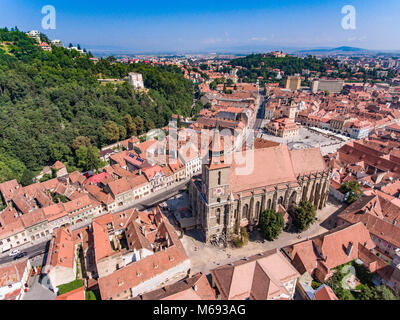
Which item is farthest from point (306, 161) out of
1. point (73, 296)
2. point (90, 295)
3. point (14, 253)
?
point (14, 253)

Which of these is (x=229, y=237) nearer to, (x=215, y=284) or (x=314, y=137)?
(x=215, y=284)

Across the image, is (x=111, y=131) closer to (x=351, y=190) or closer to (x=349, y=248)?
(x=351, y=190)

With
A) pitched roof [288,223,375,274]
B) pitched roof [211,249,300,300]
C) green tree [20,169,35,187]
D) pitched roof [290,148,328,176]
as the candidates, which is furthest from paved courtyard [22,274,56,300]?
pitched roof [290,148,328,176]

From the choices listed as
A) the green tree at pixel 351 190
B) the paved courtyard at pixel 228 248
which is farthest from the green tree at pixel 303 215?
the green tree at pixel 351 190

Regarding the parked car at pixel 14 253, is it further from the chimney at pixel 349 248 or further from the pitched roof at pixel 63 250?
the chimney at pixel 349 248
